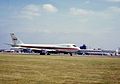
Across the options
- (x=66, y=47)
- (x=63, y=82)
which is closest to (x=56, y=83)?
(x=63, y=82)

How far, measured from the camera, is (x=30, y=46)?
135500 millimetres

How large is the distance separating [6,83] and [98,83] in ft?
21.8

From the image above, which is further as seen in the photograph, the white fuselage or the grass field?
the white fuselage

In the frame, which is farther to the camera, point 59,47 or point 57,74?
point 59,47

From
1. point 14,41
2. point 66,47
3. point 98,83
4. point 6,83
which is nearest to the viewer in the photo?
point 6,83

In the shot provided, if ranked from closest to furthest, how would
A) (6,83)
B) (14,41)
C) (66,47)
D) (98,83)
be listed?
(6,83) → (98,83) → (66,47) → (14,41)

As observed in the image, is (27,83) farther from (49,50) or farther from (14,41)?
(14,41)

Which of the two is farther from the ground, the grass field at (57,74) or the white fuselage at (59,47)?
the white fuselage at (59,47)

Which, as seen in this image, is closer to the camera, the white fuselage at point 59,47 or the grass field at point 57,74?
the grass field at point 57,74

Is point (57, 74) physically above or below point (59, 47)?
below

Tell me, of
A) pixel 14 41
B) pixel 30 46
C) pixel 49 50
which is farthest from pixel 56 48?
pixel 14 41

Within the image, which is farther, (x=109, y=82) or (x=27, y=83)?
(x=109, y=82)

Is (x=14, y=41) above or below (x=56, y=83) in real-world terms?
above

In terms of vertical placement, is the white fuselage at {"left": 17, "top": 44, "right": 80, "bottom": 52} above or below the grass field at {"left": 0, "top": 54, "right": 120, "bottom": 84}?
above
